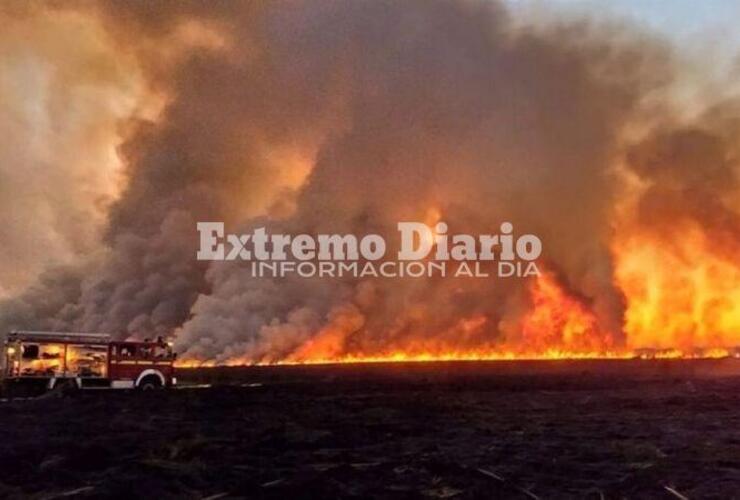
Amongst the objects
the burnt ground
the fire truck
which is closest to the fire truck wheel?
the fire truck

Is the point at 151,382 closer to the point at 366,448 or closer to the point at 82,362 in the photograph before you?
the point at 82,362

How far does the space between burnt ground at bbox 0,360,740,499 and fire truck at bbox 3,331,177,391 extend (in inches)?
80.5

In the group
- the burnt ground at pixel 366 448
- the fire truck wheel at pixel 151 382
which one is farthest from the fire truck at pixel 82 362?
the burnt ground at pixel 366 448

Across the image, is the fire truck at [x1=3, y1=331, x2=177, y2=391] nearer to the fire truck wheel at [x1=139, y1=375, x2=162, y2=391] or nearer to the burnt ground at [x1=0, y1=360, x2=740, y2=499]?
the fire truck wheel at [x1=139, y1=375, x2=162, y2=391]

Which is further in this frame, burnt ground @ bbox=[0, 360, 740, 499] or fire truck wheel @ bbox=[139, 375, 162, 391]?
fire truck wheel @ bbox=[139, 375, 162, 391]

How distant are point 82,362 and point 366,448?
1497 inches

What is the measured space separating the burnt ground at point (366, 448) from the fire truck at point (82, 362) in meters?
2.04

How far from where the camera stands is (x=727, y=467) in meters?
37.7

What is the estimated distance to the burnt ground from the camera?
32.2 meters

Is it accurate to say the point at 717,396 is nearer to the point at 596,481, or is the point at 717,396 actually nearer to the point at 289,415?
the point at 289,415

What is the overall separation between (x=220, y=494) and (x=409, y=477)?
27.3 feet

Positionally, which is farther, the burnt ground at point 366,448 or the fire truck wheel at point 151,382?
the fire truck wheel at point 151,382

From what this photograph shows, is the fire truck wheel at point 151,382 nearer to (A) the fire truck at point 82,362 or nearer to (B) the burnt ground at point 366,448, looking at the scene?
(A) the fire truck at point 82,362

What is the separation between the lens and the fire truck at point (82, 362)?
69.4m
